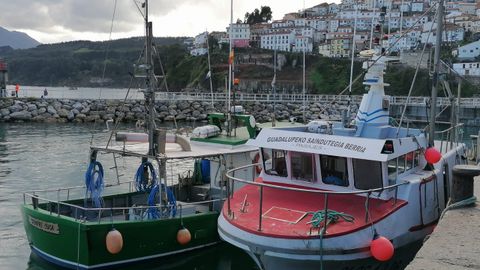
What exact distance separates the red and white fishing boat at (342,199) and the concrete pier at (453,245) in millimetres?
1025

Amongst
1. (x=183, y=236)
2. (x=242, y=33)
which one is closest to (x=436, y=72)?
(x=183, y=236)

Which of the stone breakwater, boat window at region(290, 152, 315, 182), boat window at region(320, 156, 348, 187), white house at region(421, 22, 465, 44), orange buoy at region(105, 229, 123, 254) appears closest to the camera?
boat window at region(320, 156, 348, 187)

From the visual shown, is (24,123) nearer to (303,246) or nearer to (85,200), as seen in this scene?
(85,200)

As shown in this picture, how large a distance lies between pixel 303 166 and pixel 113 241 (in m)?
4.44

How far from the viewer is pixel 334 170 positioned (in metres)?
10.6

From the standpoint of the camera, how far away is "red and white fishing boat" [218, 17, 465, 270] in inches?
347

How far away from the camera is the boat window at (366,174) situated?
33.5 feet

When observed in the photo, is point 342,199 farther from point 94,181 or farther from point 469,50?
point 469,50

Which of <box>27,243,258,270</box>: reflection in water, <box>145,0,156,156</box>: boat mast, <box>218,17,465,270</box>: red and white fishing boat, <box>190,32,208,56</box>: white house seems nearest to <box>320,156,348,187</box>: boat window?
<box>218,17,465,270</box>: red and white fishing boat

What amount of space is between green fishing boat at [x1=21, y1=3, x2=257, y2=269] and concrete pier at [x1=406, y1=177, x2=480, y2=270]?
5.89 meters

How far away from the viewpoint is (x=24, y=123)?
45688 millimetres

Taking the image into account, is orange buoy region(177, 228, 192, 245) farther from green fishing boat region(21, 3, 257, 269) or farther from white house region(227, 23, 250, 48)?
white house region(227, 23, 250, 48)

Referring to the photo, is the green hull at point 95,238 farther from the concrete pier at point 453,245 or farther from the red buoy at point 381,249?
the concrete pier at point 453,245

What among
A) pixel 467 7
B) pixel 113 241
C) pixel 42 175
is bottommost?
pixel 42 175
